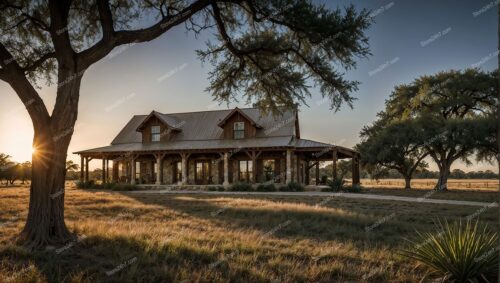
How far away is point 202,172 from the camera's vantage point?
3125cm

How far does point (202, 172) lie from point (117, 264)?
24.9 m

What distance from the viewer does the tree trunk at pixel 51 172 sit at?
7977 mm

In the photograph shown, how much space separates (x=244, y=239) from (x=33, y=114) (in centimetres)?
547

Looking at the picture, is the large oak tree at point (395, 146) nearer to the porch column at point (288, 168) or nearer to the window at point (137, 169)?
the porch column at point (288, 168)

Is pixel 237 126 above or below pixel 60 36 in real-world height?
above

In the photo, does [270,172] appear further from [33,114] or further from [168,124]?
[33,114]

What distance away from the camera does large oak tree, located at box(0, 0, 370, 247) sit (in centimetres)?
823

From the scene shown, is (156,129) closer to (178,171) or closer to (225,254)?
(178,171)

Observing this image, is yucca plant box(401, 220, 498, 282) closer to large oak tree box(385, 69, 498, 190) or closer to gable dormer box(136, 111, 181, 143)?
large oak tree box(385, 69, 498, 190)

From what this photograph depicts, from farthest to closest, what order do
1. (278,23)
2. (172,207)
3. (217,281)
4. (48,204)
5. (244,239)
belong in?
1. (172,207)
2. (278,23)
3. (244,239)
4. (48,204)
5. (217,281)

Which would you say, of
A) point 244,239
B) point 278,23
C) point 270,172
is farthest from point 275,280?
point 270,172

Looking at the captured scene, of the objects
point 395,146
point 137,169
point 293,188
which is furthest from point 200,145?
point 395,146

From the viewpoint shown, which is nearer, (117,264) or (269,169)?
(117,264)

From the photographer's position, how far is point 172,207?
51.5 feet
